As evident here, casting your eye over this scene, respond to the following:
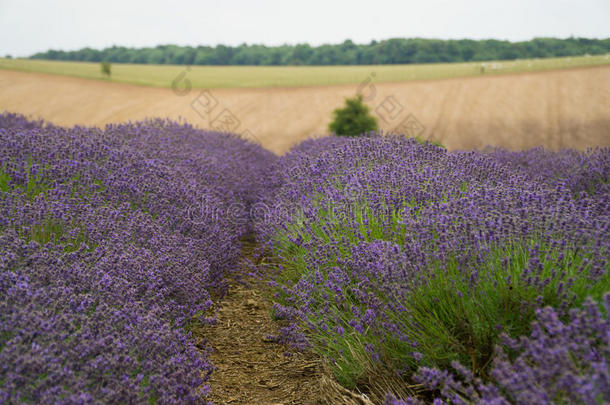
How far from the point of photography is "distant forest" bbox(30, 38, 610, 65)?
15.3 meters

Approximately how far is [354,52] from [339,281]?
25174 mm

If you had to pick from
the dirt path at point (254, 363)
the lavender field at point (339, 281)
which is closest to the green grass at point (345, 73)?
the lavender field at point (339, 281)

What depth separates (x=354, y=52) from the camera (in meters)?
25.9

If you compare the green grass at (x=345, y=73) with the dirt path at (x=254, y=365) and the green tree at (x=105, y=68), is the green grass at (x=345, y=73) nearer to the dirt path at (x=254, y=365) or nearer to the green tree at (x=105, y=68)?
the green tree at (x=105, y=68)

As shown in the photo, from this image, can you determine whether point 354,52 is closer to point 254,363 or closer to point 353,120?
point 353,120

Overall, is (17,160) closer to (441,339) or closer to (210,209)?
(210,209)

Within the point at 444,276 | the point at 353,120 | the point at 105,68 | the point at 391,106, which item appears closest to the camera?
the point at 444,276

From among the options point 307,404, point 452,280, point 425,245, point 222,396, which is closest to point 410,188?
point 425,245

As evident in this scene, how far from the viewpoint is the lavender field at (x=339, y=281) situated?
1563mm

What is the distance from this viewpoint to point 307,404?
2506 millimetres

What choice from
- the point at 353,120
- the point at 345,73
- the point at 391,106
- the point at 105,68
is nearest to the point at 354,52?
the point at 345,73

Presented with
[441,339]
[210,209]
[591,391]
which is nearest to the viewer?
[591,391]

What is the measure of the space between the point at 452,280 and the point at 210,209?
2.26 meters

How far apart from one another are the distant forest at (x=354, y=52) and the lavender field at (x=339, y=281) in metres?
7.80
